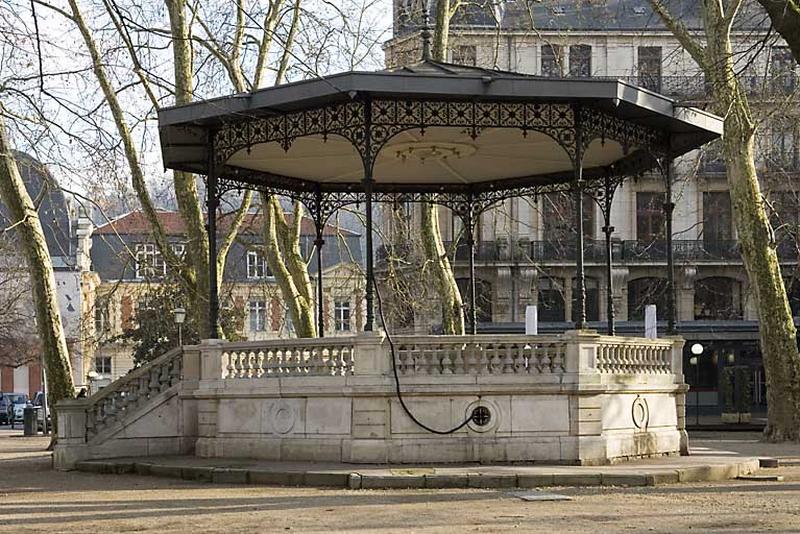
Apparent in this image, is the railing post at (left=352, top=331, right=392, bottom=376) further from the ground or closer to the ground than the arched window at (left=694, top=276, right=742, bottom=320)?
closer to the ground

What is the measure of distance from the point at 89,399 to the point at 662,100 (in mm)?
10113

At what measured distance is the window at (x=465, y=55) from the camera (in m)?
41.1

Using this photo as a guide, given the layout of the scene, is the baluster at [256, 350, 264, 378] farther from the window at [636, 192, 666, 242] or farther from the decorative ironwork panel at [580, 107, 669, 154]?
the window at [636, 192, 666, 242]

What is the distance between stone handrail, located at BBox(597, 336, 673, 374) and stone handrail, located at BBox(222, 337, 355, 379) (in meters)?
3.70

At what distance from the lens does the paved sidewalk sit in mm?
16844

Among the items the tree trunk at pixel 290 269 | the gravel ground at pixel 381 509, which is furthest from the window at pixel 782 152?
the gravel ground at pixel 381 509

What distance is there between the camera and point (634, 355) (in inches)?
799

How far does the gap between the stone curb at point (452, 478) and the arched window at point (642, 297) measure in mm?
34720

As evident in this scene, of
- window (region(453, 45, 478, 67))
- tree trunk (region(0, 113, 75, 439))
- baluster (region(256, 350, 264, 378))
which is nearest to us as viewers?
baluster (region(256, 350, 264, 378))

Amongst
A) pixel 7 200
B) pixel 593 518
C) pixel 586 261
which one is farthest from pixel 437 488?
pixel 586 261

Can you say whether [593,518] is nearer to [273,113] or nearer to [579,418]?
[579,418]

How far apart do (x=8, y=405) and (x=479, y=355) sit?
51258 mm

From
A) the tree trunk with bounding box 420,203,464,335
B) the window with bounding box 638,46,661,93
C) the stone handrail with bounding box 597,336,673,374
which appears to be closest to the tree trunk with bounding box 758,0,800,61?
the stone handrail with bounding box 597,336,673,374

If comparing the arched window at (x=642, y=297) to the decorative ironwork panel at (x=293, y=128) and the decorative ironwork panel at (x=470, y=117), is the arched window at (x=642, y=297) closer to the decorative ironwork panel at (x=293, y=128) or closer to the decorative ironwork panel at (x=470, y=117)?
the decorative ironwork panel at (x=470, y=117)
